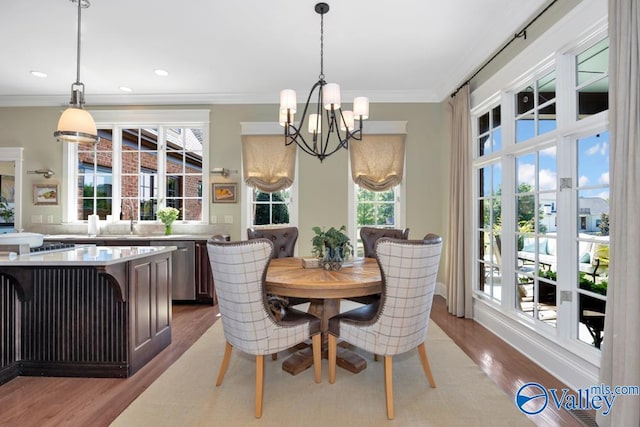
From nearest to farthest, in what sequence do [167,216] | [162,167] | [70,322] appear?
[70,322]
[167,216]
[162,167]

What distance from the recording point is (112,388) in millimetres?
2250

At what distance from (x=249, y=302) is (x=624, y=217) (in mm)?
2048

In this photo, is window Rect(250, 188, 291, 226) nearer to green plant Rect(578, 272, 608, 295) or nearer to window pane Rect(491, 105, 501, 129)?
window pane Rect(491, 105, 501, 129)

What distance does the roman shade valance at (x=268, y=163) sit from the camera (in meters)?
4.75

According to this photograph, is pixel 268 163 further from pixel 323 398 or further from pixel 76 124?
pixel 323 398

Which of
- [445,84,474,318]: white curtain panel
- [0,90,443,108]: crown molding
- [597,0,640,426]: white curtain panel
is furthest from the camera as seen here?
[0,90,443,108]: crown molding

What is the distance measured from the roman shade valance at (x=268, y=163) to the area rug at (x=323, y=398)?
2.64 meters

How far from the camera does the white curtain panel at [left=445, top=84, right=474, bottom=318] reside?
3.71 m

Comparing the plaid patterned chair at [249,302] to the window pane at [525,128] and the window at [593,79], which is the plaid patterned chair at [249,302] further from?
the window pane at [525,128]

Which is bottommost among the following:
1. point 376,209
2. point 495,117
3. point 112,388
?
point 112,388

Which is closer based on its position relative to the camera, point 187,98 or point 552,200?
point 552,200

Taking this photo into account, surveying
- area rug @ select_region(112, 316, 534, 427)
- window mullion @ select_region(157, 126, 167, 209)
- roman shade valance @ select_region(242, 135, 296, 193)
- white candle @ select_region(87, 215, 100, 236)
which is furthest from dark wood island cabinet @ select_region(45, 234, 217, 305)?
area rug @ select_region(112, 316, 534, 427)

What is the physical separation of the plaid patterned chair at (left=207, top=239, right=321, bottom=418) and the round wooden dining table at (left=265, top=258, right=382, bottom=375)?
202 millimetres

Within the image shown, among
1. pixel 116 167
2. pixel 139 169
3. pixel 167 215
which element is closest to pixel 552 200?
pixel 167 215
